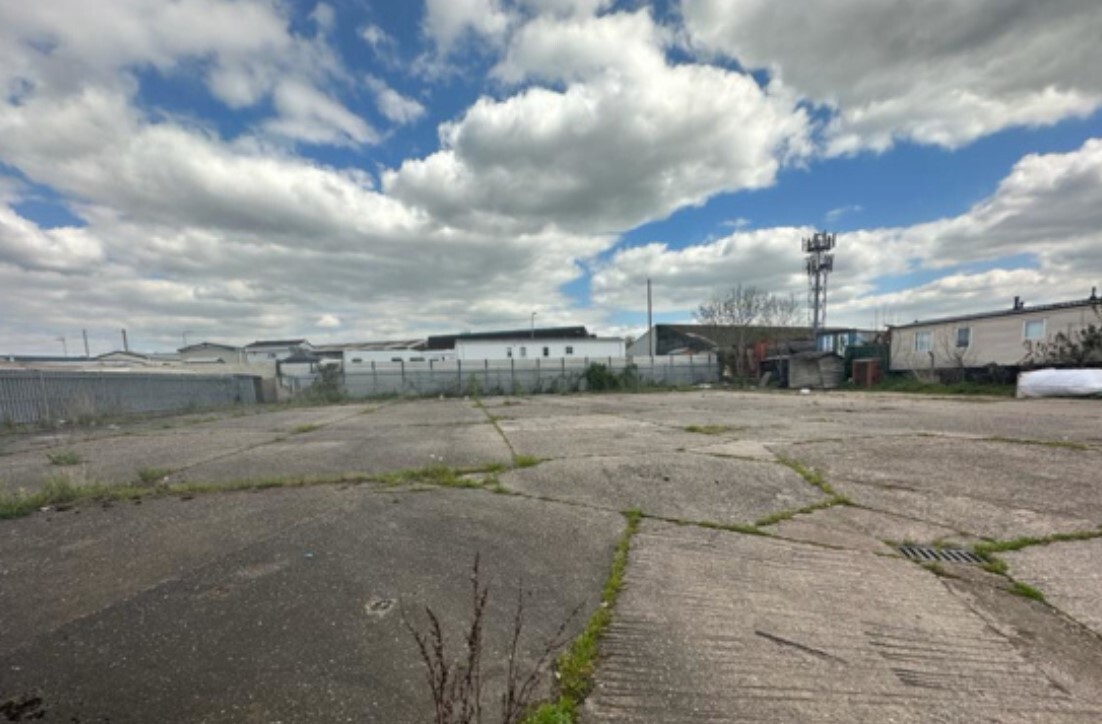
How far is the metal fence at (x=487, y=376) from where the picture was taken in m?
22.1

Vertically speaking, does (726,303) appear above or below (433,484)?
above

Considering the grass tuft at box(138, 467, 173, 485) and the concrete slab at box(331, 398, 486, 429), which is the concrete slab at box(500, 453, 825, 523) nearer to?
the grass tuft at box(138, 467, 173, 485)

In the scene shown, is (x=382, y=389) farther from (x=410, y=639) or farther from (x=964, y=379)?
(x=964, y=379)

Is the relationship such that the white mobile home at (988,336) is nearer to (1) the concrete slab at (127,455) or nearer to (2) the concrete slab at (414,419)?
(2) the concrete slab at (414,419)

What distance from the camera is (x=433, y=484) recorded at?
521 centimetres

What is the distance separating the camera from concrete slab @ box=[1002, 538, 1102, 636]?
2617mm

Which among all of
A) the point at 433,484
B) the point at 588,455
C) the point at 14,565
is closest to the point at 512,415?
the point at 588,455

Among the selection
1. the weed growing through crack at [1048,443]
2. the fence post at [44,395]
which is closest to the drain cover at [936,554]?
the weed growing through crack at [1048,443]

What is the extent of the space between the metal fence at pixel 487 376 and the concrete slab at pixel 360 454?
1273cm

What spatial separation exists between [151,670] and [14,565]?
2.39 m

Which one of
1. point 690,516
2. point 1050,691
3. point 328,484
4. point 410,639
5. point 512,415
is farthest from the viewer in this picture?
point 512,415

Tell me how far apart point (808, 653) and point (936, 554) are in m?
2.03

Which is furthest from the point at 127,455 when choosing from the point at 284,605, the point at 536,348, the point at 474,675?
the point at 536,348

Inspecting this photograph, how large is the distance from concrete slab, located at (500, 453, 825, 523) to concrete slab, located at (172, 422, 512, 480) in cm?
123
